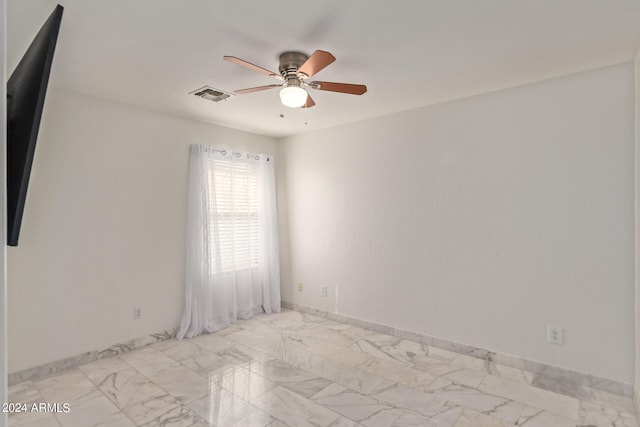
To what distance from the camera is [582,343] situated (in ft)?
8.43

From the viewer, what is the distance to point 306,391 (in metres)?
2.52

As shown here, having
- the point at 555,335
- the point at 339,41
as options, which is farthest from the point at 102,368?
the point at 555,335

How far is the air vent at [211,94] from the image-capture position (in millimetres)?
2848

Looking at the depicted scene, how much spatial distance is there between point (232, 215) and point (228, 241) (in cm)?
32

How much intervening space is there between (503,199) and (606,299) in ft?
A: 3.31

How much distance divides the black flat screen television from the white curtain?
2588 mm

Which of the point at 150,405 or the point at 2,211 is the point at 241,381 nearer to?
the point at 150,405

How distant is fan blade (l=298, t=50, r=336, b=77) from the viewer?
6.10 ft

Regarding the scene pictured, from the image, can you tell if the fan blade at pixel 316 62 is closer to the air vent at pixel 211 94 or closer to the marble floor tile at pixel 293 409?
the air vent at pixel 211 94

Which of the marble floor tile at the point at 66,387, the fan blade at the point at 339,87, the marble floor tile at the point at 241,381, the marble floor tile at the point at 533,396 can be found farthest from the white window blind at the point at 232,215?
the marble floor tile at the point at 533,396

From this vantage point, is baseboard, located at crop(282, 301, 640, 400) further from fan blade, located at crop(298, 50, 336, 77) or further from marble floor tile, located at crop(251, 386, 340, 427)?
fan blade, located at crop(298, 50, 336, 77)

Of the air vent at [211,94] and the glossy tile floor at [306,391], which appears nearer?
the glossy tile floor at [306,391]

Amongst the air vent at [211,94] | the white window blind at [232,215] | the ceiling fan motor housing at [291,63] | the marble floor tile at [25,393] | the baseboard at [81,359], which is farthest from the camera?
the white window blind at [232,215]

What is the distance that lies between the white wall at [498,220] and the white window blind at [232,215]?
2.93 feet
